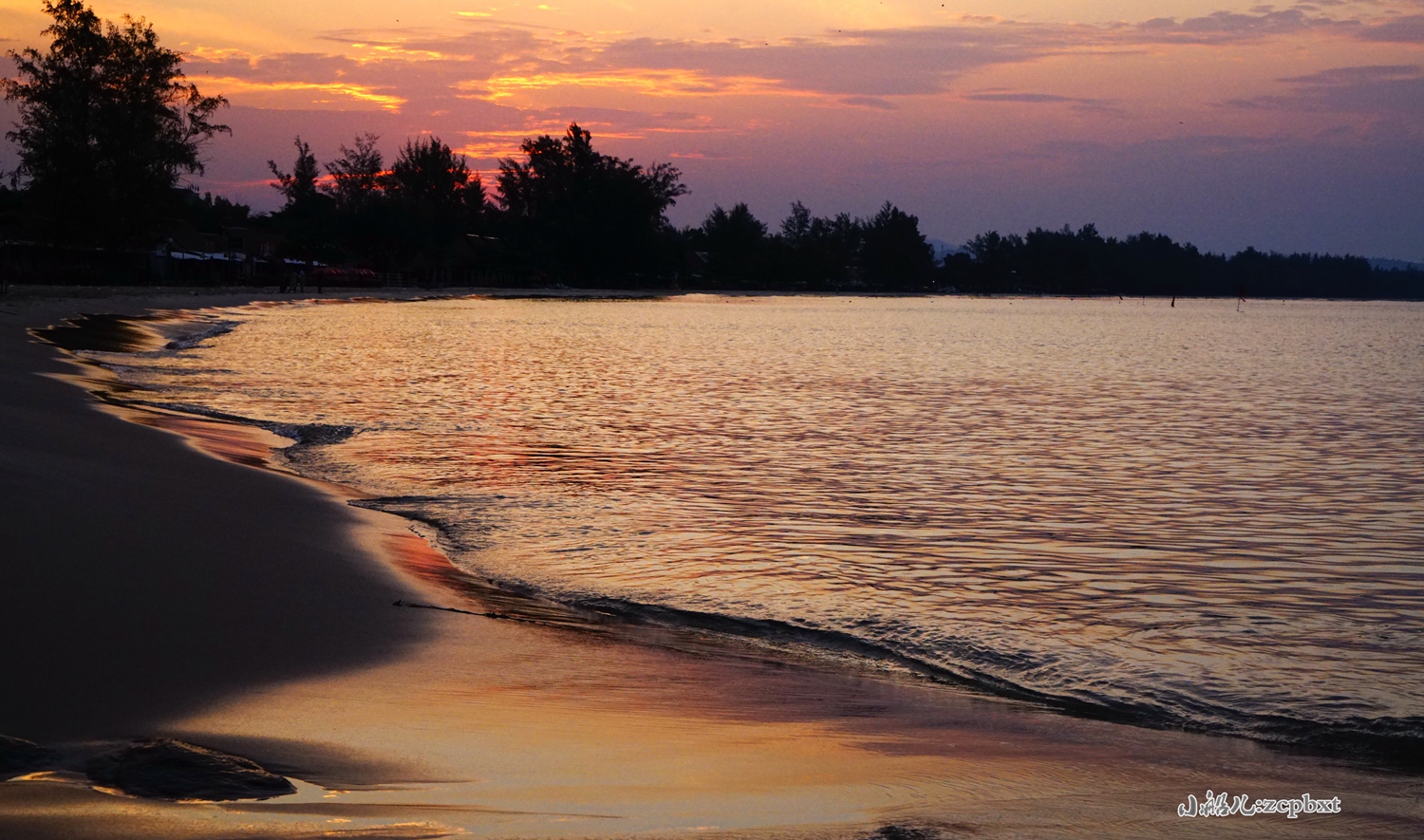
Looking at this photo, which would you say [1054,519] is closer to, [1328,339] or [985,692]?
[985,692]

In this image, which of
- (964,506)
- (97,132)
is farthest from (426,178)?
(964,506)

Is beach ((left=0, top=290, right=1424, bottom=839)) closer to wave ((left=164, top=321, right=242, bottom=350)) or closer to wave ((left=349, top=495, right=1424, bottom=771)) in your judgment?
wave ((left=349, top=495, right=1424, bottom=771))

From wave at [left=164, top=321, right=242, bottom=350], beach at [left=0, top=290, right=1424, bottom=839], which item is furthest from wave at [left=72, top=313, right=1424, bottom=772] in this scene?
wave at [left=164, top=321, right=242, bottom=350]

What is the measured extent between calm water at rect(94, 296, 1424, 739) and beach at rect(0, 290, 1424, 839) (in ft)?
3.12

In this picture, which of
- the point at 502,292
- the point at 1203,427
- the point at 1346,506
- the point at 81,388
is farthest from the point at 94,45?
the point at 1346,506

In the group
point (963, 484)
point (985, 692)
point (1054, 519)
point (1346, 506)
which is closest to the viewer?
point (985, 692)

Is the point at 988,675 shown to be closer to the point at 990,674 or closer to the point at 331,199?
the point at 990,674

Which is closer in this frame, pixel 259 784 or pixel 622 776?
pixel 259 784

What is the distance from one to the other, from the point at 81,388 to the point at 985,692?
671 inches

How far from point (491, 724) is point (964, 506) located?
833cm

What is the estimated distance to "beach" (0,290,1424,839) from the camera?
14.7 feet

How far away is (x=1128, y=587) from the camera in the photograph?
9.41 metres

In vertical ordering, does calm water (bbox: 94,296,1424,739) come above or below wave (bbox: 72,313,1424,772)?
above

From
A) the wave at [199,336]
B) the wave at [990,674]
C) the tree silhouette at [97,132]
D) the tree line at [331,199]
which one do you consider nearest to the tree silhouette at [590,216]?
the tree line at [331,199]
